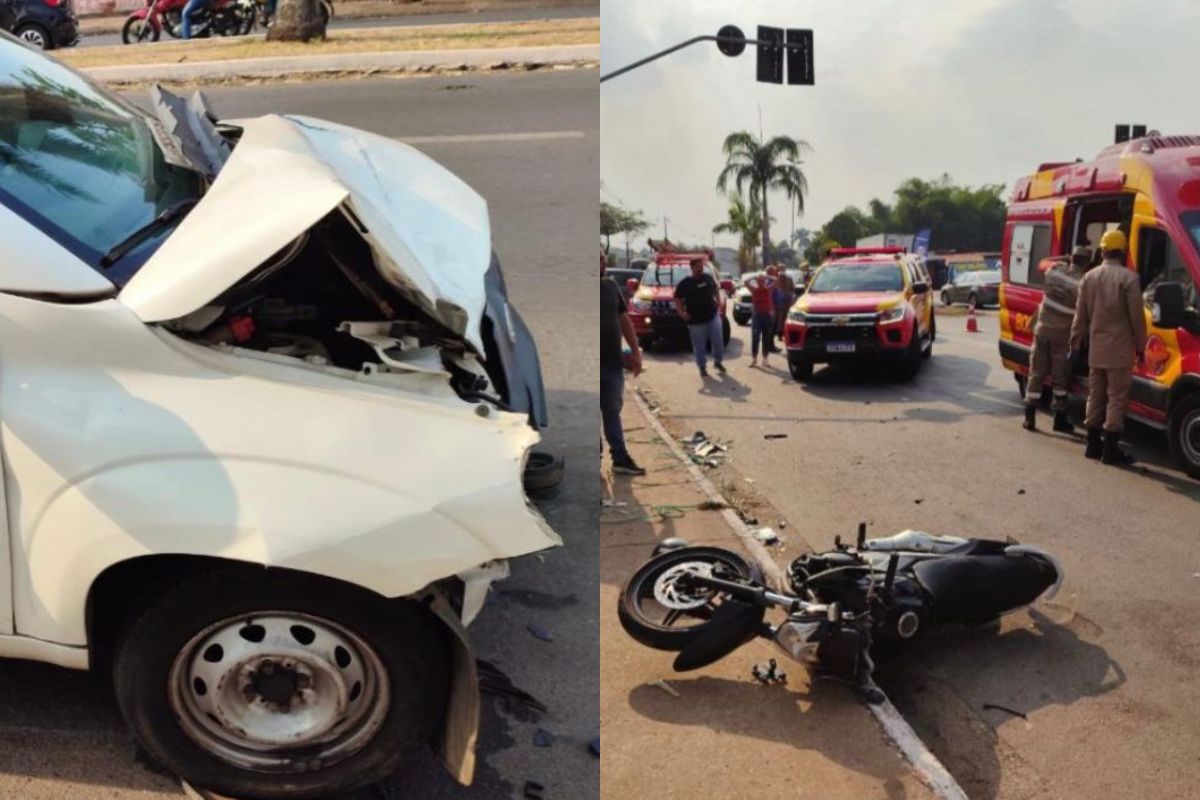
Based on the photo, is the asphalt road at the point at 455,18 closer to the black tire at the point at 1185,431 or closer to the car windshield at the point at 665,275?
the car windshield at the point at 665,275

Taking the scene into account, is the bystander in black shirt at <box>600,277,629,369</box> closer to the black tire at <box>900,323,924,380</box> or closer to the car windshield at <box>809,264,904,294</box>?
the black tire at <box>900,323,924,380</box>

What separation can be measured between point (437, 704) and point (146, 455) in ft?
3.30

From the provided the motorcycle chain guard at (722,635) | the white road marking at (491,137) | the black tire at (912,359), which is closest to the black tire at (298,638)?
the motorcycle chain guard at (722,635)

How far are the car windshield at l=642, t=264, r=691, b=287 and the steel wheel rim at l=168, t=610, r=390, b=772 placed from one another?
1579cm

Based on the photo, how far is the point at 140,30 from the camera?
20375 mm

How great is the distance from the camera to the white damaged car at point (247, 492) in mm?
2922

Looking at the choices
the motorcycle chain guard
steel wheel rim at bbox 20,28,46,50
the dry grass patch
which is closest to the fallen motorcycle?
the motorcycle chain guard

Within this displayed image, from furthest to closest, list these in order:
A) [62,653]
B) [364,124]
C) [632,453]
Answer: [364,124]
[632,453]
[62,653]

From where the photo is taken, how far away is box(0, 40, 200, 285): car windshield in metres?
3.39

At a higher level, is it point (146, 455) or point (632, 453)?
point (146, 455)

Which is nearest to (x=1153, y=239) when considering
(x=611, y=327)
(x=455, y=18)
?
(x=611, y=327)

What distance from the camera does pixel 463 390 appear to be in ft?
11.6

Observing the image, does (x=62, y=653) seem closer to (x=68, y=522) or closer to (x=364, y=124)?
(x=68, y=522)

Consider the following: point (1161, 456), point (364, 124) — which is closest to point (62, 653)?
point (1161, 456)
